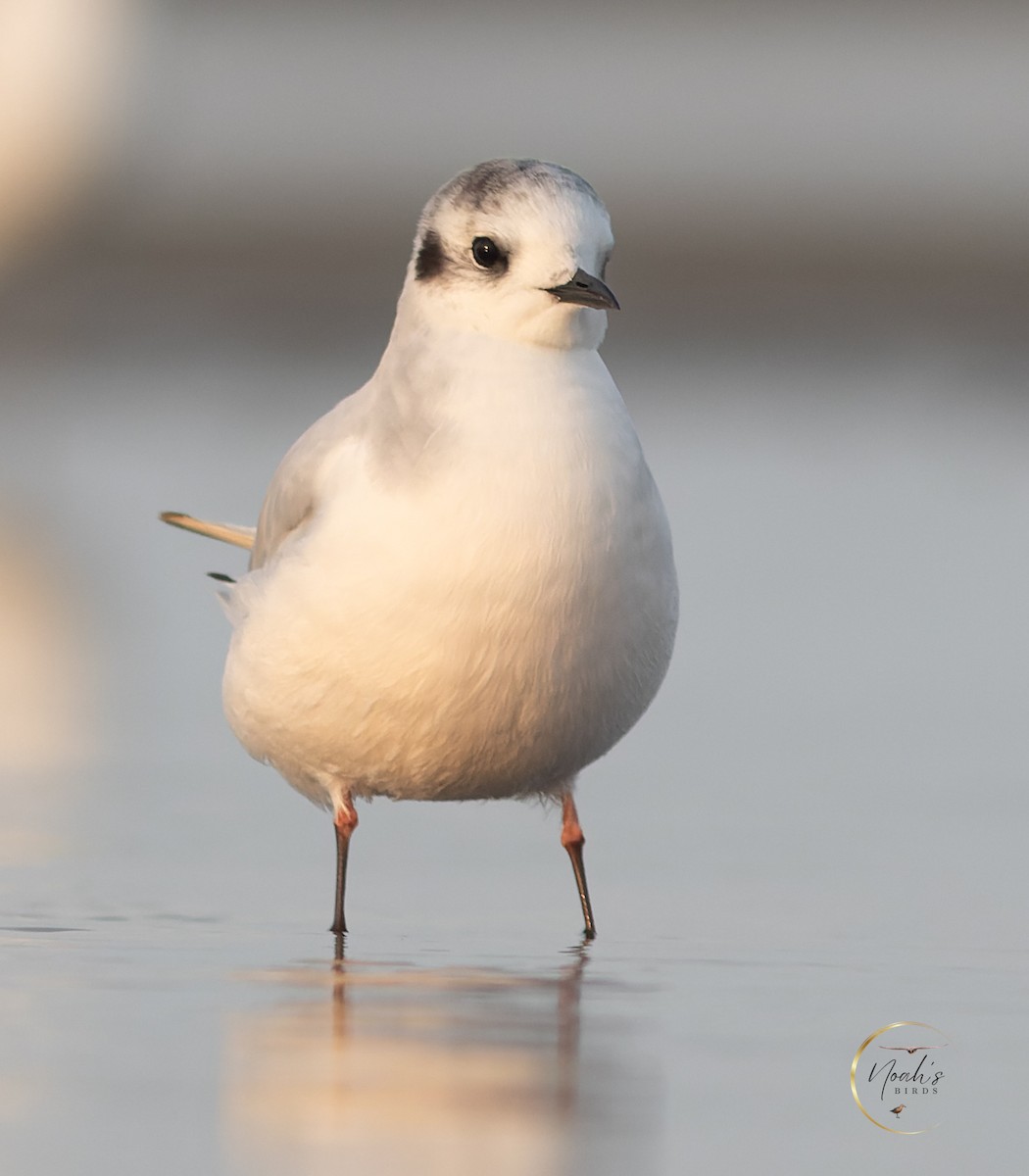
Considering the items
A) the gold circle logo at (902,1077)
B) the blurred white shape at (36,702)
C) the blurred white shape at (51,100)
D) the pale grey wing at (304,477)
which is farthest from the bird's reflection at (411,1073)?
the blurred white shape at (51,100)

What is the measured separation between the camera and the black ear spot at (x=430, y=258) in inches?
182

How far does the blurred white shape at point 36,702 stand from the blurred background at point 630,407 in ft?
0.06

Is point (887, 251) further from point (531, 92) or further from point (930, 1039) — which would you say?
point (930, 1039)

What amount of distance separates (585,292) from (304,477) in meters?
0.64

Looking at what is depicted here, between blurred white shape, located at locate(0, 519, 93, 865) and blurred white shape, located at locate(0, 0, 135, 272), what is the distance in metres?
5.21

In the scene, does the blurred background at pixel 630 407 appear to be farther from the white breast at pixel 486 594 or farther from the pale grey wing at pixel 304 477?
the pale grey wing at pixel 304 477

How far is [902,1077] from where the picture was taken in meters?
3.44

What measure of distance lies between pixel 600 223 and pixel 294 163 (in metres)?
21.3

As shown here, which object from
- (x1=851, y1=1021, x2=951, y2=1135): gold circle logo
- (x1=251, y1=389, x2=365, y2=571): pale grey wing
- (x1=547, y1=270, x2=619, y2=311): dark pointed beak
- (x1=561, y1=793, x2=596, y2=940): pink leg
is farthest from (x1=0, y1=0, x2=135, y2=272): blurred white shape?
(x1=851, y1=1021, x2=951, y2=1135): gold circle logo

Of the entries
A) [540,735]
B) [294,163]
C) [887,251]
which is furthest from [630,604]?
[294,163]

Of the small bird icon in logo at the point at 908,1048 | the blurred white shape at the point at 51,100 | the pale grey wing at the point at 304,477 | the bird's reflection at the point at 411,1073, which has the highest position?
the blurred white shape at the point at 51,100

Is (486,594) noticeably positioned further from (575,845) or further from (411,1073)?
(411,1073)

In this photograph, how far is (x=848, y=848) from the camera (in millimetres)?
5145

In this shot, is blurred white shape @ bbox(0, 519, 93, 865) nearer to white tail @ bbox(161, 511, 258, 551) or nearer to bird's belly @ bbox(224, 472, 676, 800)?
white tail @ bbox(161, 511, 258, 551)
